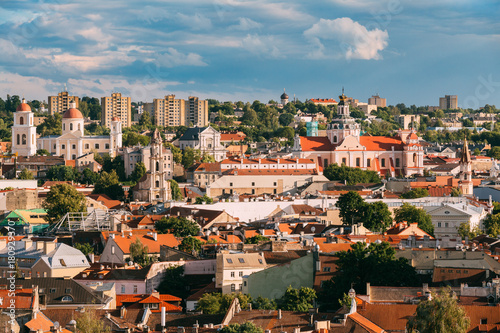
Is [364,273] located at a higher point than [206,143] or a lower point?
lower

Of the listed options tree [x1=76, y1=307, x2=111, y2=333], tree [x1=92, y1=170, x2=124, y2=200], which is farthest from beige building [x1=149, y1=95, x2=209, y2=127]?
tree [x1=76, y1=307, x2=111, y2=333]

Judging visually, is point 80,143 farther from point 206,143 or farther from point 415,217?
point 415,217

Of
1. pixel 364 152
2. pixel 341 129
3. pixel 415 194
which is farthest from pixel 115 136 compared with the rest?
pixel 415 194

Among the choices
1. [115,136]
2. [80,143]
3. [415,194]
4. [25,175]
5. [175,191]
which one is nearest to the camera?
[415,194]

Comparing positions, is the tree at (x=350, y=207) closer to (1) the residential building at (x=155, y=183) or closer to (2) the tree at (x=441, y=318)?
(1) the residential building at (x=155, y=183)

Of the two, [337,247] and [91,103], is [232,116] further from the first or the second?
[337,247]
